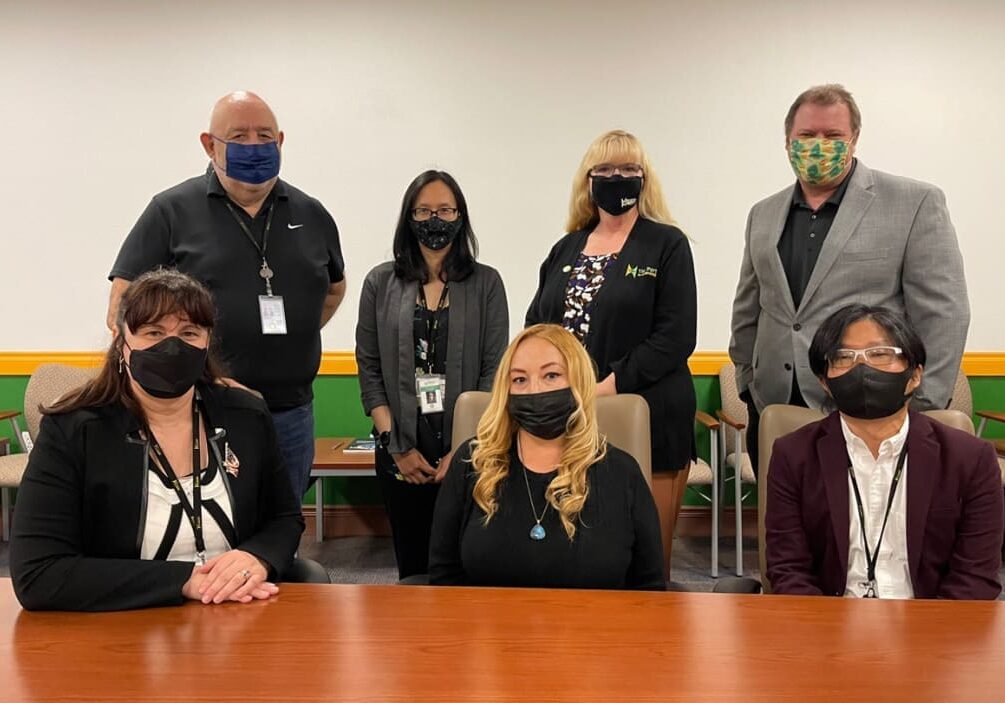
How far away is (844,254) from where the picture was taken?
7.49ft

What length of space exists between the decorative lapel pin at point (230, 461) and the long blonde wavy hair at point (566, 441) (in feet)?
1.72

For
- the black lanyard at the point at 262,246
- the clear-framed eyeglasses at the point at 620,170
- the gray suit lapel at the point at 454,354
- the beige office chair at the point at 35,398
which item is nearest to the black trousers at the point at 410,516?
the gray suit lapel at the point at 454,354

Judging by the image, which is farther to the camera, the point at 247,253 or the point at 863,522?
the point at 247,253

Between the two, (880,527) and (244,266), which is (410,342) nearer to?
(244,266)

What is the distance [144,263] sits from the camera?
2316 mm

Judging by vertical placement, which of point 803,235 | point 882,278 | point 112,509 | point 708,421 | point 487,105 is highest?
point 487,105

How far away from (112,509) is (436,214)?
51.8 inches

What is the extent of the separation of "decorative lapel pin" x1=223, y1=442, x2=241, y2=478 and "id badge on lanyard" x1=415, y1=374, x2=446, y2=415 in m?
0.85

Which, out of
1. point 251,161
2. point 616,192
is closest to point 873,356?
point 616,192

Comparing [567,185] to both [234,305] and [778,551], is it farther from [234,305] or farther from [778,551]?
[778,551]

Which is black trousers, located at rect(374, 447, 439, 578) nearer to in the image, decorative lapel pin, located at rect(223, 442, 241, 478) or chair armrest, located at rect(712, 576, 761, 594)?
decorative lapel pin, located at rect(223, 442, 241, 478)

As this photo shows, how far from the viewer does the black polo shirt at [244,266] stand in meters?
2.32

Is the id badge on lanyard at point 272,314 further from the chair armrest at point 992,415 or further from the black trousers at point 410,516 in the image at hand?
the chair armrest at point 992,415

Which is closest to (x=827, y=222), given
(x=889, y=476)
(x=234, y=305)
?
(x=889, y=476)
